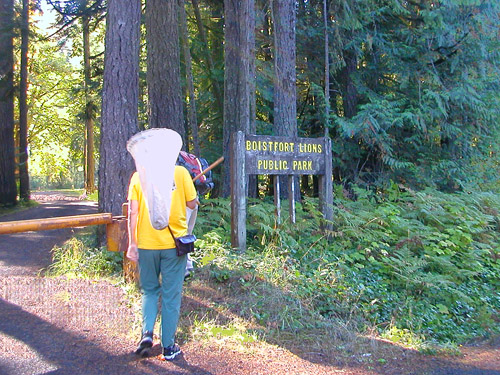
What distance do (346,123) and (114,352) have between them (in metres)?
11.5

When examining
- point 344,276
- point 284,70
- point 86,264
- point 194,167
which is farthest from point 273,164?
point 284,70

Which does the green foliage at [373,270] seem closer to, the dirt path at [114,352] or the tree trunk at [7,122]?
the dirt path at [114,352]

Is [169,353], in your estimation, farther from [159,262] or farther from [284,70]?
[284,70]

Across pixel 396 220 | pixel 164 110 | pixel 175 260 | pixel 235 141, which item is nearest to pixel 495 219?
pixel 396 220

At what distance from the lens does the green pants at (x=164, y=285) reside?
14.8ft

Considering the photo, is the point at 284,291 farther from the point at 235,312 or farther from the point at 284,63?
the point at 284,63

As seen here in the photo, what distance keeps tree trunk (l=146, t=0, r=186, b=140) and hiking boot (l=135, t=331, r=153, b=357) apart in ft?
26.0

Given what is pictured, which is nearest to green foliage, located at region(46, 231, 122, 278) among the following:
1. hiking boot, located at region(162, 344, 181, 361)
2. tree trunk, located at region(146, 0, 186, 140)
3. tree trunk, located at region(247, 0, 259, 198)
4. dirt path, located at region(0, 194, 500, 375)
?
dirt path, located at region(0, 194, 500, 375)

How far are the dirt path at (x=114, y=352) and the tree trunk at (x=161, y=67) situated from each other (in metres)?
6.22

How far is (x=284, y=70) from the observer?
12.8 m

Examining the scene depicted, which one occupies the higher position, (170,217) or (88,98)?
(88,98)

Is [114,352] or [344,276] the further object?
[344,276]

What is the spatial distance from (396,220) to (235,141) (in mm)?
4186

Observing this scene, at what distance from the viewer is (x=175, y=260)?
4551 mm
